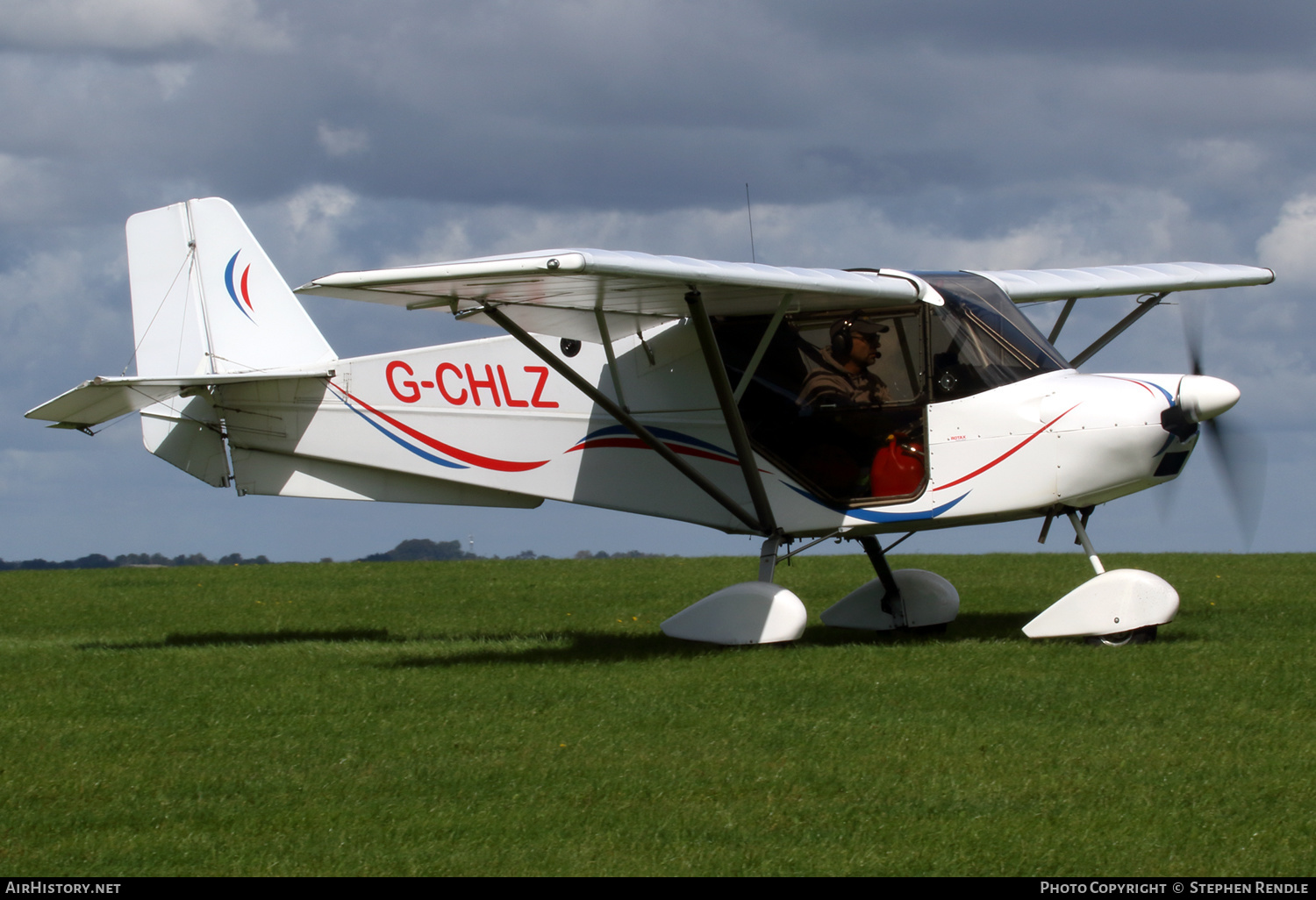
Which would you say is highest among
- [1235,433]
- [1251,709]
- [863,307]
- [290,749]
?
[863,307]

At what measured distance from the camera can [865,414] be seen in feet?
34.4

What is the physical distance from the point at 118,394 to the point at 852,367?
6.68 metres

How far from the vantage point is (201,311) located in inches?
522

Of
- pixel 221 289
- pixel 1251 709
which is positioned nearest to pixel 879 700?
pixel 1251 709

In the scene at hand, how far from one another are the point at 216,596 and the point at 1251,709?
39.0 feet

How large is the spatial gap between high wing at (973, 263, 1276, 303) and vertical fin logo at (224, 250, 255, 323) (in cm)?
730

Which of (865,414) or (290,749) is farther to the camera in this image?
(865,414)

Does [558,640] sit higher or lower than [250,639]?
lower

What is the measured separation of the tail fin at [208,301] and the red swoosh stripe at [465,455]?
4.48 ft

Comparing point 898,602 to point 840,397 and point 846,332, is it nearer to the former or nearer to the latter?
point 840,397

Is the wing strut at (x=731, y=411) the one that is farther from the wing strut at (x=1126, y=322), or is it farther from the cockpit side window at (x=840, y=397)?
the wing strut at (x=1126, y=322)

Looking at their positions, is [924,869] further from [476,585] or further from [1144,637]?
[476,585]

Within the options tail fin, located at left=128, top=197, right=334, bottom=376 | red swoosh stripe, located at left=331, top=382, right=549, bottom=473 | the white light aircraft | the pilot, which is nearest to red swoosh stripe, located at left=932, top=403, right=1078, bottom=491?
the white light aircraft

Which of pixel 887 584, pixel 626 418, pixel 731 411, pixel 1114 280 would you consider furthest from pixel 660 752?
pixel 1114 280
